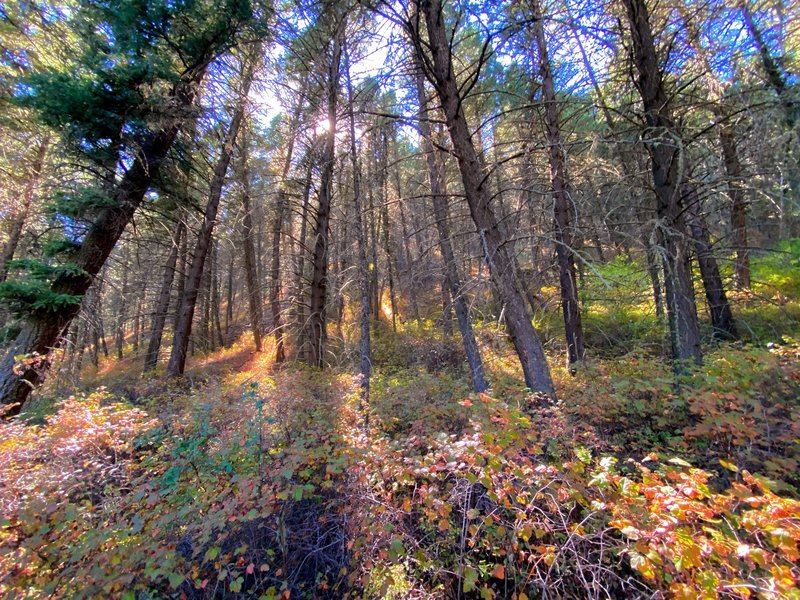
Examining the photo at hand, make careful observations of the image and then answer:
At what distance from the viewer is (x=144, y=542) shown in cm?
259

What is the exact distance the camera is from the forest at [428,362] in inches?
95.2

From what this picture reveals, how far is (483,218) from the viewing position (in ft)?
15.6

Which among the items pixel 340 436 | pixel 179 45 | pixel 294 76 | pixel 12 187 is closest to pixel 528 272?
pixel 340 436

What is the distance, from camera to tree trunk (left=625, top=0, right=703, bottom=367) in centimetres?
465

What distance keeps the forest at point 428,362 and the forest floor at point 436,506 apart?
0.10 feet

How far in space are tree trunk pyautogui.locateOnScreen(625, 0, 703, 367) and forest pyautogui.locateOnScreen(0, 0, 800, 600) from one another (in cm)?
5

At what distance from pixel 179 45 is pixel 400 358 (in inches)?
369

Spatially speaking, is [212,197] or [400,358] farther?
[400,358]

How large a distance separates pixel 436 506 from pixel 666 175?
5.32 meters

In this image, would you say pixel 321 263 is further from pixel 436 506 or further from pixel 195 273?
pixel 436 506

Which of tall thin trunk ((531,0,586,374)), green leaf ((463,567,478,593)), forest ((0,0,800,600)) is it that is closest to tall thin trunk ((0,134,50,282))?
forest ((0,0,800,600))

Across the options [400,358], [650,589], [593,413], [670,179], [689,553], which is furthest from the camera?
[400,358]

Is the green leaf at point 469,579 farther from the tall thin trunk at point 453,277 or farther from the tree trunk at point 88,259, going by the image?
the tree trunk at point 88,259

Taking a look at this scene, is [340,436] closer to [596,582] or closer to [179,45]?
[596,582]
